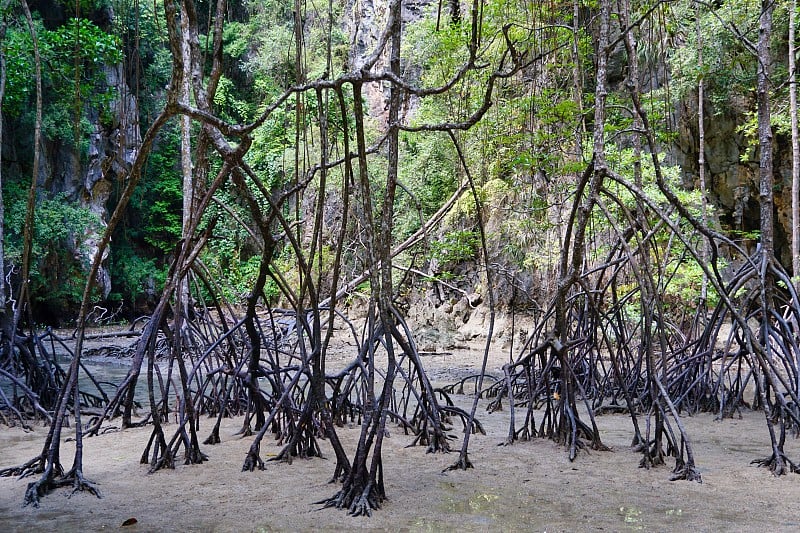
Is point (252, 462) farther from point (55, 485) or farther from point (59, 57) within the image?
point (59, 57)

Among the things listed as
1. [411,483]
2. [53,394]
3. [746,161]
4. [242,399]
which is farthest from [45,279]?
[746,161]

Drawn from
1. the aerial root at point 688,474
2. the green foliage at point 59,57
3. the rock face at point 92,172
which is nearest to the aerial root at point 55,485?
the aerial root at point 688,474

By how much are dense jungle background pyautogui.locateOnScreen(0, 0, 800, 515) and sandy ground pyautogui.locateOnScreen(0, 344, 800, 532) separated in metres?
0.16

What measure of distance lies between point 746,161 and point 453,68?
6.34 metres

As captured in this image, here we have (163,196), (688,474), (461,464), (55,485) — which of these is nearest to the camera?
(55,485)

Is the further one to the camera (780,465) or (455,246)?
(455,246)

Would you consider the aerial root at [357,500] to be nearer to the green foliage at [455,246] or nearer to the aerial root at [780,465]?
the aerial root at [780,465]

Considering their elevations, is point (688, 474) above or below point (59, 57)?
below

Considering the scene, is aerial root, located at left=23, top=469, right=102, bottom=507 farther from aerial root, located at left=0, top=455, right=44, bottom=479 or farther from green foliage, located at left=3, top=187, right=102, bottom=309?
green foliage, located at left=3, top=187, right=102, bottom=309

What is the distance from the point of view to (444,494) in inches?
143

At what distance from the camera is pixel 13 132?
1469 centimetres

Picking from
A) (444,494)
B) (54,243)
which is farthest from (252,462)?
(54,243)

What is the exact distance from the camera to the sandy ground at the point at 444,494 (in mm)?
3129

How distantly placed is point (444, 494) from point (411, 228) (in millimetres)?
13683
